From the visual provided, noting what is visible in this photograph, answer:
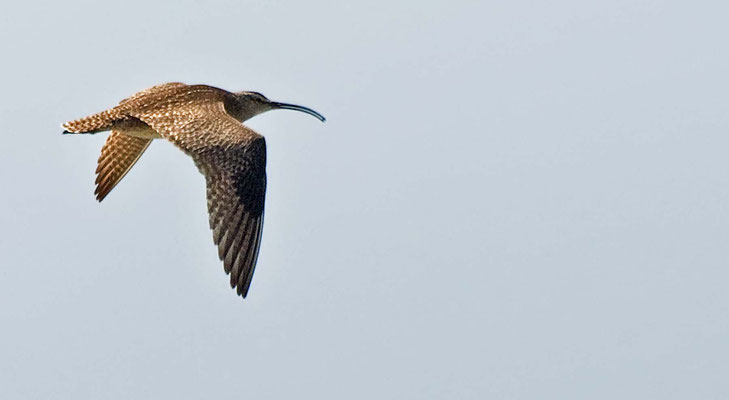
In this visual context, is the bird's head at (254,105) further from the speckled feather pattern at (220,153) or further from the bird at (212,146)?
the speckled feather pattern at (220,153)

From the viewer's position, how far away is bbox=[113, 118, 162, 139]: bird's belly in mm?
31922

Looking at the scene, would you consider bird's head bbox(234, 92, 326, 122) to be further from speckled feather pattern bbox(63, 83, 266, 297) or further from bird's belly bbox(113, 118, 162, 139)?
bird's belly bbox(113, 118, 162, 139)

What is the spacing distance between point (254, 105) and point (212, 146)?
17.4ft

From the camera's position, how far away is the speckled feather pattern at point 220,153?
2864 centimetres

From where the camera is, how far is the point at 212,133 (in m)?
30.0

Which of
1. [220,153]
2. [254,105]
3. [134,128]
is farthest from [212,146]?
[254,105]

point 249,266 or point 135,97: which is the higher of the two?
point 135,97

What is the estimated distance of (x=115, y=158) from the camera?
34406 millimetres

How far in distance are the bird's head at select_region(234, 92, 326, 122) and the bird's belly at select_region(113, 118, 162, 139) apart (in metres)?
2.10

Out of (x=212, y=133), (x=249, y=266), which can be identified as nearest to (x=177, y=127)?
(x=212, y=133)

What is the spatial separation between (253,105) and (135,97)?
104 inches

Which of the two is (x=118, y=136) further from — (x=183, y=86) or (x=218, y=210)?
(x=218, y=210)

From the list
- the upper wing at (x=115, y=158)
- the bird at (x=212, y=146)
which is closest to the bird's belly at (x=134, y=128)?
the bird at (x=212, y=146)

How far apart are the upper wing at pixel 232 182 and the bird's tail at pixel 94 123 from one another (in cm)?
173
